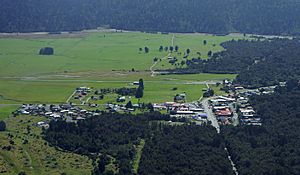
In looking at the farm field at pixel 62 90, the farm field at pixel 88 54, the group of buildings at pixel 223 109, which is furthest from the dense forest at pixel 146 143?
the farm field at pixel 88 54

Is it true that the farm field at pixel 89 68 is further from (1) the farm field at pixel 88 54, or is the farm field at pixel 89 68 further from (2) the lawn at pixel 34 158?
(2) the lawn at pixel 34 158

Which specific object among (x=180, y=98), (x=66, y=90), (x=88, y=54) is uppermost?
(x=88, y=54)

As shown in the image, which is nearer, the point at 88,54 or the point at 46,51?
the point at 88,54

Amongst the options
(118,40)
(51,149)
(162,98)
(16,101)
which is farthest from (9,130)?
(118,40)

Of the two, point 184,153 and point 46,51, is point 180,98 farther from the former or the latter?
point 46,51

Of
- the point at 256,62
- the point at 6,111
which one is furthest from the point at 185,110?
the point at 256,62

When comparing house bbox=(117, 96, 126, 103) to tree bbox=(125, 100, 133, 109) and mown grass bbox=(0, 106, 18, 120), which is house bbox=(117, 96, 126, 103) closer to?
tree bbox=(125, 100, 133, 109)
